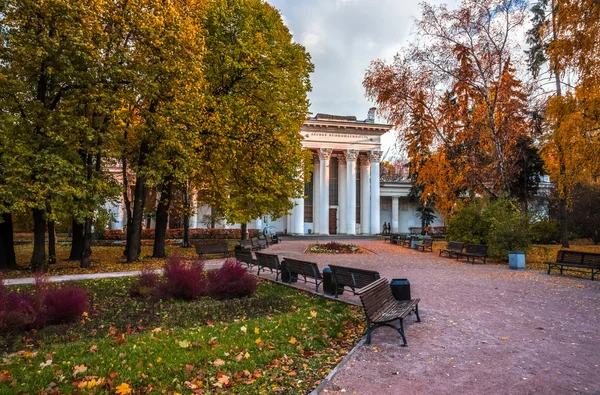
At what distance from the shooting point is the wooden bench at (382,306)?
578 centimetres

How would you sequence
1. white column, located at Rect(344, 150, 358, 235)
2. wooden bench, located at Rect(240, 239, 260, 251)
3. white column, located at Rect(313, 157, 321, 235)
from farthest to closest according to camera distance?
→ white column, located at Rect(313, 157, 321, 235) → white column, located at Rect(344, 150, 358, 235) → wooden bench, located at Rect(240, 239, 260, 251)

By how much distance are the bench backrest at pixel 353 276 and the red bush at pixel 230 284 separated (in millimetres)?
2089

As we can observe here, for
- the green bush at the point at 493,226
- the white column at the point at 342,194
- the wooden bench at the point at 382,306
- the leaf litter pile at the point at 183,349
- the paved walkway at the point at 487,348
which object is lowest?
the paved walkway at the point at 487,348

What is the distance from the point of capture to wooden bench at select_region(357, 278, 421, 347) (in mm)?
5781

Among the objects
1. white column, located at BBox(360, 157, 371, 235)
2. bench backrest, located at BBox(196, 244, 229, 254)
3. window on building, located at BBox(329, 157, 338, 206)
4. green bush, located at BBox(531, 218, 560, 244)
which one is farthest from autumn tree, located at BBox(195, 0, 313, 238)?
window on building, located at BBox(329, 157, 338, 206)

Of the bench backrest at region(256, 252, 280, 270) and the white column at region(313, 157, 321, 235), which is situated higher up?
the white column at region(313, 157, 321, 235)

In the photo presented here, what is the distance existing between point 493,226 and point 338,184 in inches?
1075

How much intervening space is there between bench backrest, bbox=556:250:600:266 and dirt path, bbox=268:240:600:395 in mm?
2672

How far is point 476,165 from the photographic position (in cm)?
2050

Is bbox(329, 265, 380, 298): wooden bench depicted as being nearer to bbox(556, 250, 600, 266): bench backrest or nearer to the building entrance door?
bbox(556, 250, 600, 266): bench backrest

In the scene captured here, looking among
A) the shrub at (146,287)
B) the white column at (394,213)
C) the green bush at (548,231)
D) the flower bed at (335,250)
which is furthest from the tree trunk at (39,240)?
the white column at (394,213)

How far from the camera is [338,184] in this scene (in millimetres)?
45250

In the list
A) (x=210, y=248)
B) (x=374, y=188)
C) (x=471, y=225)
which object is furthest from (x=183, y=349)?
(x=374, y=188)

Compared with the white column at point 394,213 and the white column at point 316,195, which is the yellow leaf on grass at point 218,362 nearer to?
the white column at point 316,195
